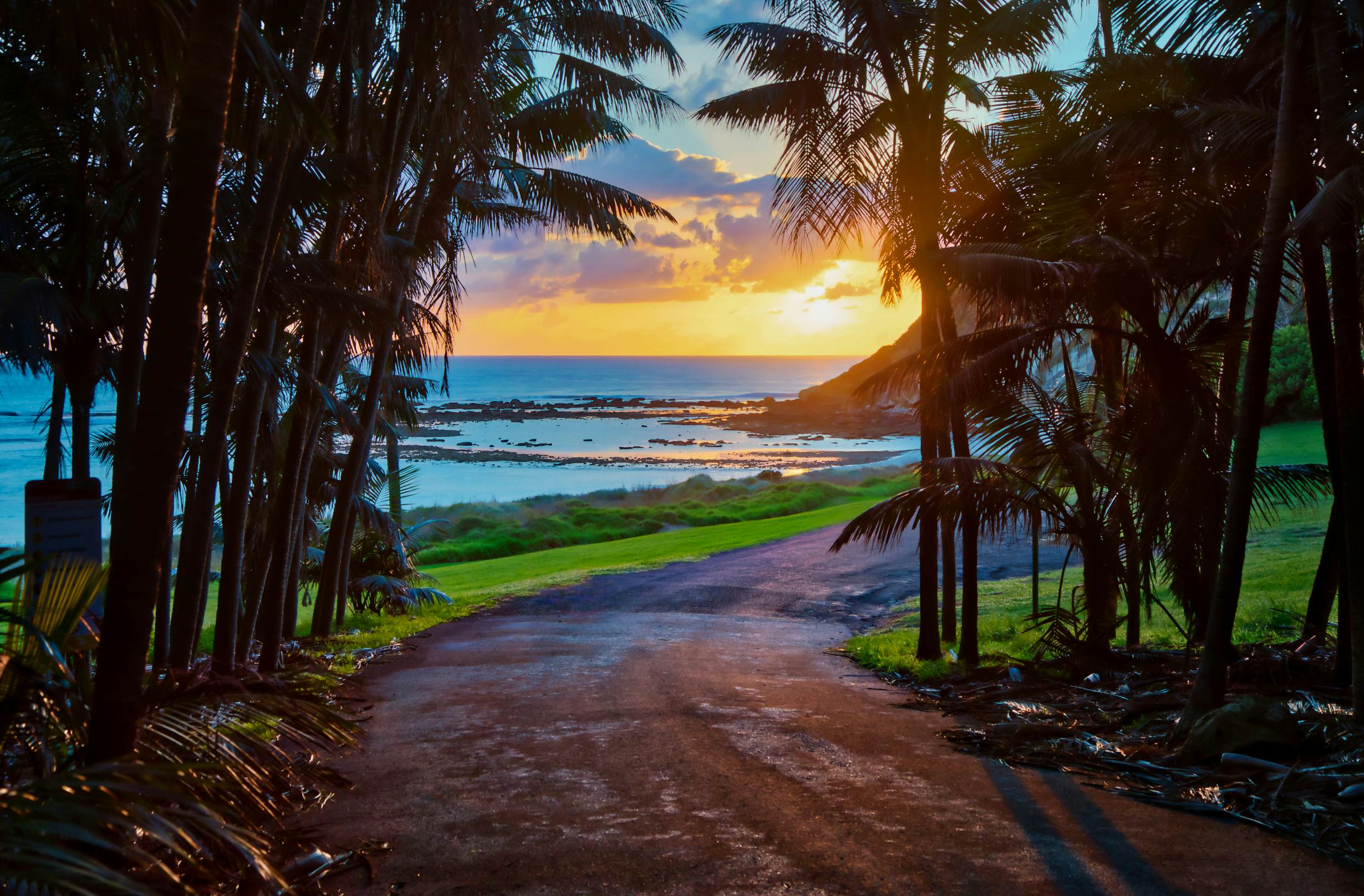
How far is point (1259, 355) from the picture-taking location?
6500 mm

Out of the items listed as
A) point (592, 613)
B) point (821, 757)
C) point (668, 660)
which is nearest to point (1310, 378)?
point (592, 613)

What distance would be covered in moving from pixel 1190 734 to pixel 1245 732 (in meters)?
0.32

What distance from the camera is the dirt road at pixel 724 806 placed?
429 centimetres

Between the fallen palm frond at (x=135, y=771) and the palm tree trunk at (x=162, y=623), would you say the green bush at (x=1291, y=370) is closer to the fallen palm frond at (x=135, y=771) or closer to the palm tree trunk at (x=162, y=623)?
the palm tree trunk at (x=162, y=623)

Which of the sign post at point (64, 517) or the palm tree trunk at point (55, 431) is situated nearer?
the sign post at point (64, 517)

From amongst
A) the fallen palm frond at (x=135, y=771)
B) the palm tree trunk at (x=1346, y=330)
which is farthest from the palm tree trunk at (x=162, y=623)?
the palm tree trunk at (x=1346, y=330)

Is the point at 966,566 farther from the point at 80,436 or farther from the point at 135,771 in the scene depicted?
the point at 135,771

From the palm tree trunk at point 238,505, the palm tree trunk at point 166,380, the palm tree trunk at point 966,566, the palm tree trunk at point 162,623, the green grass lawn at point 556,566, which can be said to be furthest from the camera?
the green grass lawn at point 556,566

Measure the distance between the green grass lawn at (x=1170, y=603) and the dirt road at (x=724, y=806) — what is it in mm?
2170

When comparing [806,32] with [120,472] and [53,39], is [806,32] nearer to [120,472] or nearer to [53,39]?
[53,39]

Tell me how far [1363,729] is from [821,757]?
3345 millimetres

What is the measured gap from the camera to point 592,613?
55.5ft

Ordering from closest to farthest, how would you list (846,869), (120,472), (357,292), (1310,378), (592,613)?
(846,869)
(120,472)
(357,292)
(592,613)
(1310,378)

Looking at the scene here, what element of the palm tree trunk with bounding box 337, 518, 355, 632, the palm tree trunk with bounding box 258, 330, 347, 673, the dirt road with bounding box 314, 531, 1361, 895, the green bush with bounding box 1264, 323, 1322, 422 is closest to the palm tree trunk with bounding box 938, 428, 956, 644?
the dirt road with bounding box 314, 531, 1361, 895
